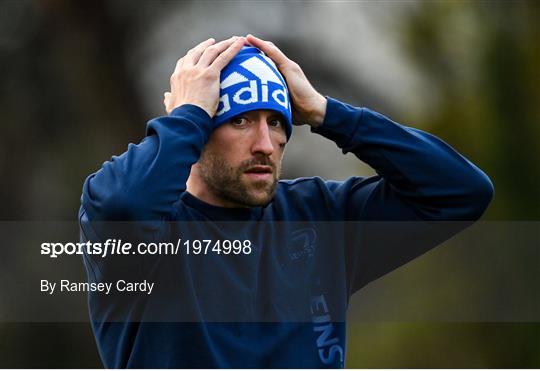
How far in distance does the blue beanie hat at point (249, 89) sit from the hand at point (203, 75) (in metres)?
0.03

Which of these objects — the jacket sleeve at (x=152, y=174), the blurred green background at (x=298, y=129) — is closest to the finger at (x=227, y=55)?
the jacket sleeve at (x=152, y=174)

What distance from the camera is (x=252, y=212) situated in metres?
3.04

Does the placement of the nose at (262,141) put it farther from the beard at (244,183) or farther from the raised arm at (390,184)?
the raised arm at (390,184)

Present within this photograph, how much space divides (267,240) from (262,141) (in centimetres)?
31

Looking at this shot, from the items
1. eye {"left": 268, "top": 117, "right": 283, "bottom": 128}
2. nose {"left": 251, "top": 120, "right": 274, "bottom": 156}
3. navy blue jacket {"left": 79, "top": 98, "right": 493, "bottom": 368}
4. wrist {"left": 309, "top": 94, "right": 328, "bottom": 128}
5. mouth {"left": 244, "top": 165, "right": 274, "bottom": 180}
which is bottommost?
navy blue jacket {"left": 79, "top": 98, "right": 493, "bottom": 368}

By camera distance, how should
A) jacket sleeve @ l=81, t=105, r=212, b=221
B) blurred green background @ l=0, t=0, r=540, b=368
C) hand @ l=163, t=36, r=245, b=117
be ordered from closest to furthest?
jacket sleeve @ l=81, t=105, r=212, b=221
hand @ l=163, t=36, r=245, b=117
blurred green background @ l=0, t=0, r=540, b=368

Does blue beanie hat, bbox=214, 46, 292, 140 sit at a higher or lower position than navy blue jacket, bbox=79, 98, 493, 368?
higher

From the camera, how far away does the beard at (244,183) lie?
9.66 feet

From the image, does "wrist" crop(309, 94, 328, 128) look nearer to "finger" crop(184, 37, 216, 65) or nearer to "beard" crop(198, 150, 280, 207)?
"beard" crop(198, 150, 280, 207)

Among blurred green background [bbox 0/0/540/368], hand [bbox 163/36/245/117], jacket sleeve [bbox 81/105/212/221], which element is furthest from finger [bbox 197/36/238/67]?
blurred green background [bbox 0/0/540/368]

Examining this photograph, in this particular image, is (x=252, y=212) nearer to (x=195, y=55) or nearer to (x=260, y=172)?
(x=260, y=172)

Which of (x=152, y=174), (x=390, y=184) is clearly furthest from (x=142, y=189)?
(x=390, y=184)

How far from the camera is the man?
2.80 metres

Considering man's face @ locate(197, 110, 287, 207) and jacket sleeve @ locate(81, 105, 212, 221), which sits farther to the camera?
man's face @ locate(197, 110, 287, 207)
